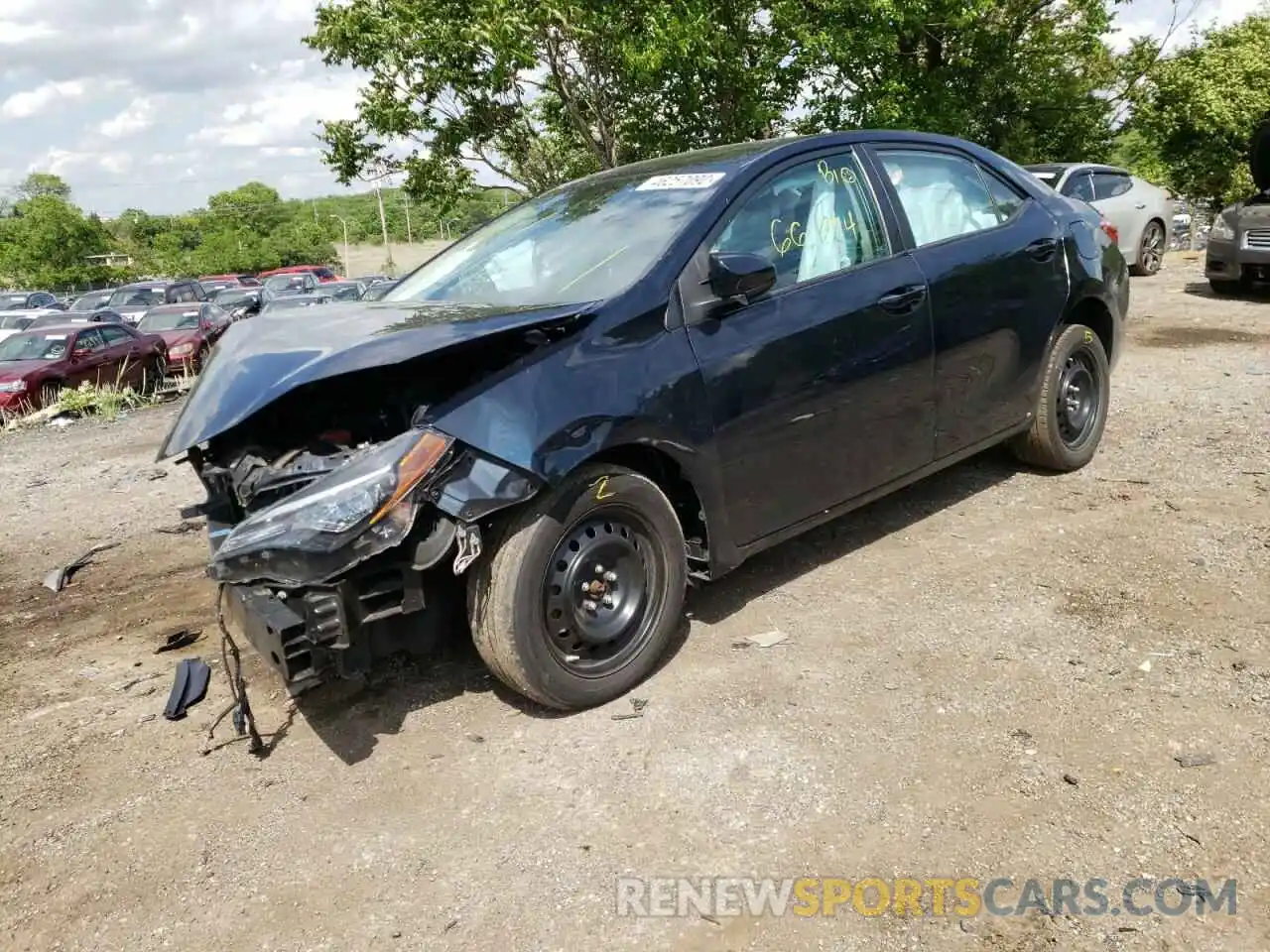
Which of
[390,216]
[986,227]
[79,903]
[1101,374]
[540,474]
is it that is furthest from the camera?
[390,216]

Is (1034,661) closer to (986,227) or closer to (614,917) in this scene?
(614,917)

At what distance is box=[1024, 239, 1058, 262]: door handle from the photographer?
463 cm

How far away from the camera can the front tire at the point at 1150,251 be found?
13.9 meters

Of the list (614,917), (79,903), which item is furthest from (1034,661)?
(79,903)

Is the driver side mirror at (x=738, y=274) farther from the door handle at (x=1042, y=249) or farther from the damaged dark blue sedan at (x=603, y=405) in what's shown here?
the door handle at (x=1042, y=249)

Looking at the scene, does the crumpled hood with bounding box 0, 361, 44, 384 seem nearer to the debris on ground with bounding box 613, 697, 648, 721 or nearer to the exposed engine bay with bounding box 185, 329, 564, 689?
the exposed engine bay with bounding box 185, 329, 564, 689

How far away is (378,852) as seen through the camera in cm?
265

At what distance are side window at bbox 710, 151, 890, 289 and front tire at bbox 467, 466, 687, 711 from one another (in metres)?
1.07

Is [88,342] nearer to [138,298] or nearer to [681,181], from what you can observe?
[681,181]

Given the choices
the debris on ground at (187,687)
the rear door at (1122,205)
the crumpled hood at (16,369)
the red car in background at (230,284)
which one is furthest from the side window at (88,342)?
the red car in background at (230,284)

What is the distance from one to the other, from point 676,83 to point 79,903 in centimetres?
1543

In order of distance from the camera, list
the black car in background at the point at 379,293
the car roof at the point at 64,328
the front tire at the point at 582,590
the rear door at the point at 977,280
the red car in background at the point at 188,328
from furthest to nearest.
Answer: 1. the red car in background at the point at 188,328
2. the car roof at the point at 64,328
3. the black car in background at the point at 379,293
4. the rear door at the point at 977,280
5. the front tire at the point at 582,590

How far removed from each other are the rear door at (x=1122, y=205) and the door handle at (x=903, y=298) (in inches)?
429

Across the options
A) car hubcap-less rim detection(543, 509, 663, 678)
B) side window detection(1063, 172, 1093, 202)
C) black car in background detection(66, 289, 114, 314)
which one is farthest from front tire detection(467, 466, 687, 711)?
black car in background detection(66, 289, 114, 314)
